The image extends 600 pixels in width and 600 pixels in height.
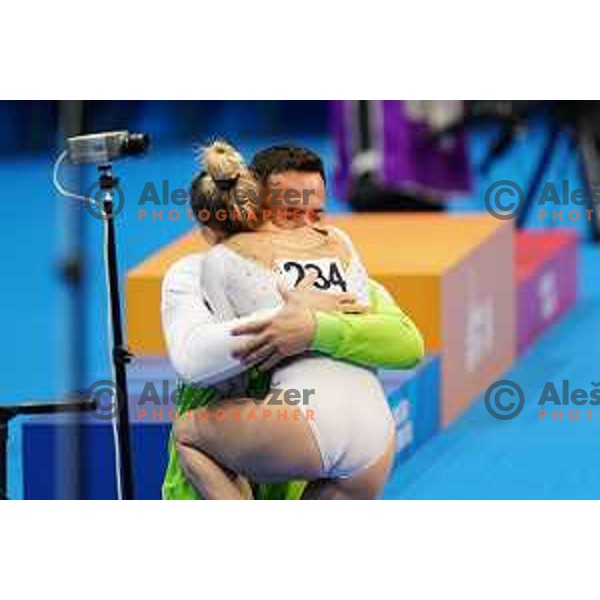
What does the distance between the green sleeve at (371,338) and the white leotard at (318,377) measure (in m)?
0.05

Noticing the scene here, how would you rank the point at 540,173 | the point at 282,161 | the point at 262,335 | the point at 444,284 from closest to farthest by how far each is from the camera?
the point at 262,335 < the point at 282,161 < the point at 444,284 < the point at 540,173

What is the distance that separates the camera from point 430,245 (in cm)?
802

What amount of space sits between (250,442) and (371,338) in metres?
0.36

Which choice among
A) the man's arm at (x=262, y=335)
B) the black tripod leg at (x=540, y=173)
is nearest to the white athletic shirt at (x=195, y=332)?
the man's arm at (x=262, y=335)

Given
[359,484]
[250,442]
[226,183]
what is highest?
[226,183]

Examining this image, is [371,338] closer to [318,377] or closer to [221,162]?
[318,377]

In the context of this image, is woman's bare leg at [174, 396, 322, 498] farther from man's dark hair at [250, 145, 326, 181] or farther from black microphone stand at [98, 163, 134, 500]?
man's dark hair at [250, 145, 326, 181]

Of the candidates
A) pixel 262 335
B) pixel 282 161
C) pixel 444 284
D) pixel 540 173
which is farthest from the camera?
pixel 540 173

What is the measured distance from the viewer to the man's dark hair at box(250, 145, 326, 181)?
223 inches

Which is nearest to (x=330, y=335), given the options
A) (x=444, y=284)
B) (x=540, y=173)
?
(x=444, y=284)

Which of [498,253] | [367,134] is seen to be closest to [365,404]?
[498,253]

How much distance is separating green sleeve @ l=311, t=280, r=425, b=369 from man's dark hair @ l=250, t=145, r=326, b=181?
1.15 feet

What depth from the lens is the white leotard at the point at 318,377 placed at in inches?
221

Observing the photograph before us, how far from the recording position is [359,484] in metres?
5.71
